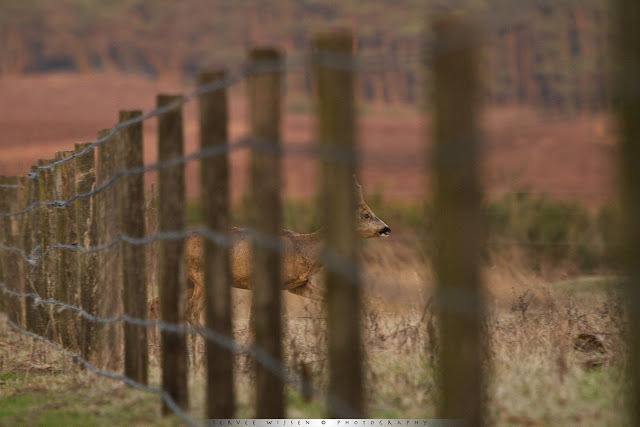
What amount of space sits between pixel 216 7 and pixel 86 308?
9801cm

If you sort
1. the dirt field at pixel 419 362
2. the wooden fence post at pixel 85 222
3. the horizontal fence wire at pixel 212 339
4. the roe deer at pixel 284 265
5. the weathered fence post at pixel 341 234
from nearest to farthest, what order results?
the weathered fence post at pixel 341 234 < the horizontal fence wire at pixel 212 339 < the dirt field at pixel 419 362 < the wooden fence post at pixel 85 222 < the roe deer at pixel 284 265

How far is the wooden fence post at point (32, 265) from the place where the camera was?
416 inches

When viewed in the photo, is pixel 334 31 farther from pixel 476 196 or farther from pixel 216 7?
pixel 216 7

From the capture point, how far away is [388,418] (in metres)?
5.64

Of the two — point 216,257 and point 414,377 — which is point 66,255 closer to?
point 414,377

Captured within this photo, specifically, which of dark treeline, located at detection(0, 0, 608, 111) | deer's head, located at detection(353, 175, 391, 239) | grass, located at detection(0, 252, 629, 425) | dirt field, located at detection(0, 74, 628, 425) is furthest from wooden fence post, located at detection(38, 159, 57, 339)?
dark treeline, located at detection(0, 0, 608, 111)

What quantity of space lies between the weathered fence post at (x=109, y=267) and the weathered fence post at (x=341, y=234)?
347cm

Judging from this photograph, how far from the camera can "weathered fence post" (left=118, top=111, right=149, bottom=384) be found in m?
6.66

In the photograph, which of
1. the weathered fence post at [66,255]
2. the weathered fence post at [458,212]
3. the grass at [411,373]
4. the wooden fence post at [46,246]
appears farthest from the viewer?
the wooden fence post at [46,246]

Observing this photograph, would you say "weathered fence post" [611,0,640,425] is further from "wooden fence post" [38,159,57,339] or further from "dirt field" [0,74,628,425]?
"wooden fence post" [38,159,57,339]

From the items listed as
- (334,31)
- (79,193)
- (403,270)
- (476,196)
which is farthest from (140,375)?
(403,270)

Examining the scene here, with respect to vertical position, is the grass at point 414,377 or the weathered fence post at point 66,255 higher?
the weathered fence post at point 66,255

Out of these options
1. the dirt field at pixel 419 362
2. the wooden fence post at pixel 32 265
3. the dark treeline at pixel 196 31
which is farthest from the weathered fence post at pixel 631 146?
the dark treeline at pixel 196 31

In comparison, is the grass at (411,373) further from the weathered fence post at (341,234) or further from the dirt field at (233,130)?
the dirt field at (233,130)
